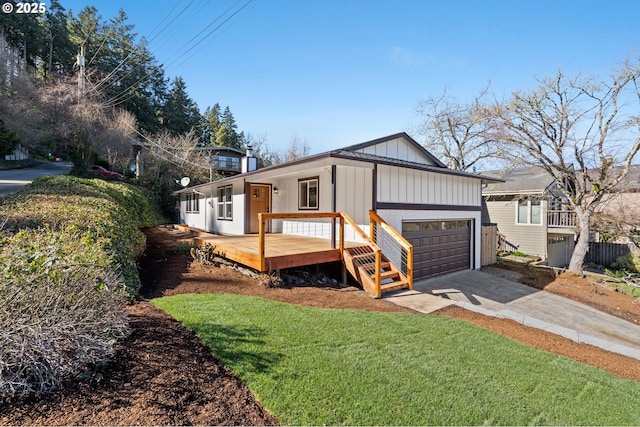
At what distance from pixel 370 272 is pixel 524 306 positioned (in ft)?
13.6

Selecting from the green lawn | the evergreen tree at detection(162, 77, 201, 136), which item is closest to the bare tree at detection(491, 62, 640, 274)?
the green lawn

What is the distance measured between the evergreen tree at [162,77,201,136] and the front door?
91.0 ft

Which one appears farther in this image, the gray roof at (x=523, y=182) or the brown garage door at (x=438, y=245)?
the gray roof at (x=523, y=182)

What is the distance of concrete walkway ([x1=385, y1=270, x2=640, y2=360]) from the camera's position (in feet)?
19.0

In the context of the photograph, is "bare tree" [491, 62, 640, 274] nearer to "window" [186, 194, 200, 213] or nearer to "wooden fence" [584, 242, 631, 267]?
"wooden fence" [584, 242, 631, 267]

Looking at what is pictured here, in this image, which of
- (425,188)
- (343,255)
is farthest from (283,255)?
(425,188)

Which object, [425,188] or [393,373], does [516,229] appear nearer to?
[425,188]

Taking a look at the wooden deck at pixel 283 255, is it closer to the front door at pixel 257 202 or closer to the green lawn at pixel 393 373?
the green lawn at pixel 393 373

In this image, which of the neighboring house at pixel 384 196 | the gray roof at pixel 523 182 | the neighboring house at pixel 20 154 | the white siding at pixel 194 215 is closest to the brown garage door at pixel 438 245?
the neighboring house at pixel 384 196

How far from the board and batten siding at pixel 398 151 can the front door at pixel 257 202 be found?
459 cm

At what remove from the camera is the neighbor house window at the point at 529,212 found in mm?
15813

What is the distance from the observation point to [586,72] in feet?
36.0

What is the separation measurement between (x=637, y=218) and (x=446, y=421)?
16366 mm

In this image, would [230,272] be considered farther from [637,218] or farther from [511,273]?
[637,218]
